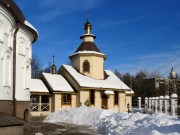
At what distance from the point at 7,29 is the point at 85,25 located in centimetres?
2141

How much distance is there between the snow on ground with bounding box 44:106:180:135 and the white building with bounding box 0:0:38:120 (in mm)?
4983

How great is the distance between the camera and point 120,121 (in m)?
16.1

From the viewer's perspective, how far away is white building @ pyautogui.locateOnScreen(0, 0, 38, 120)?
13648 mm

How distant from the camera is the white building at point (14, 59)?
44.8 feet

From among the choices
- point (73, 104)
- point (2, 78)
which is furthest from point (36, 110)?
point (2, 78)

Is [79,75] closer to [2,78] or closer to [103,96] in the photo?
[103,96]

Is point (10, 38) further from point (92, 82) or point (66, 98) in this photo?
A: point (92, 82)

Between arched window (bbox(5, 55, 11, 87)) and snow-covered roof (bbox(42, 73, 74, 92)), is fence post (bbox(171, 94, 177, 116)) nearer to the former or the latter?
arched window (bbox(5, 55, 11, 87))

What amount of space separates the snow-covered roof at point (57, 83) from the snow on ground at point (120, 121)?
2.84 metres

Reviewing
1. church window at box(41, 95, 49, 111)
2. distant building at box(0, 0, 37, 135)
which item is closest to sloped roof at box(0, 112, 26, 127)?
distant building at box(0, 0, 37, 135)

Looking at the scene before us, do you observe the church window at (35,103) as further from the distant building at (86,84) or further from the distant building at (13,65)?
the distant building at (13,65)

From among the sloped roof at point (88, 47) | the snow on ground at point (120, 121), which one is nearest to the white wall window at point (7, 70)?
the snow on ground at point (120, 121)

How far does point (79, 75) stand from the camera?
3155cm

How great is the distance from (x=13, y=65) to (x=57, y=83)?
14.1 m
